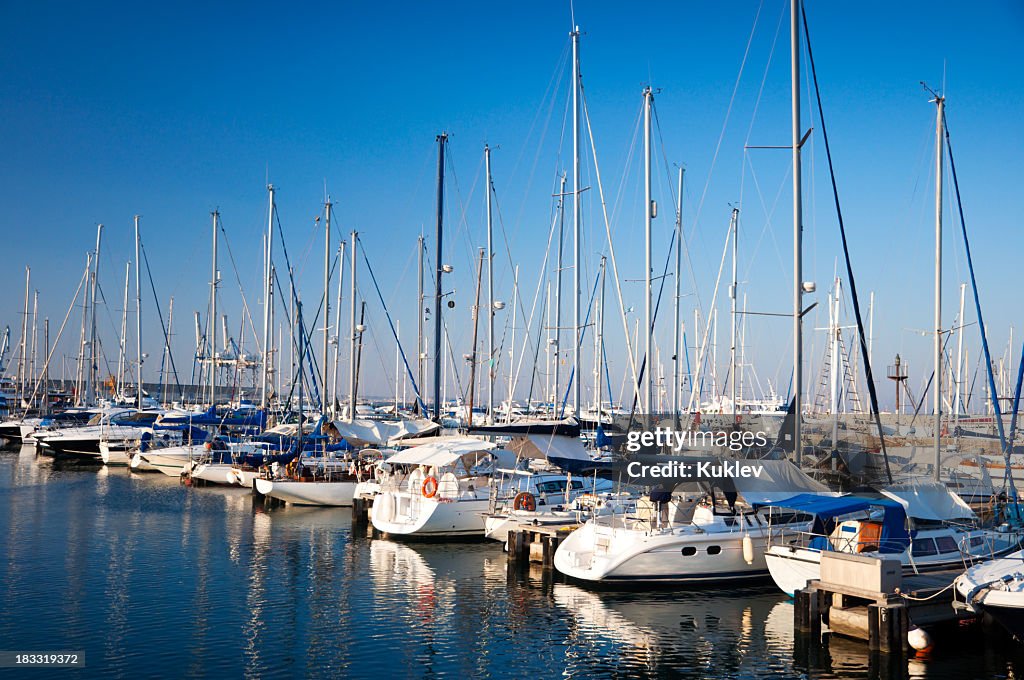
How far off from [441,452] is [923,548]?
1657 cm

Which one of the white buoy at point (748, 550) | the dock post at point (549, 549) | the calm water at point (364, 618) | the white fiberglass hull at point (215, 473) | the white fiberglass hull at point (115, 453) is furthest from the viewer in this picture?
the white fiberglass hull at point (115, 453)

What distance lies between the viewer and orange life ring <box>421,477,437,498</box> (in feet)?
101

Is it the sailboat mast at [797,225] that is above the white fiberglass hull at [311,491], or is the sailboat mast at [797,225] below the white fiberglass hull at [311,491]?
above

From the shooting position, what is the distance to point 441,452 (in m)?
32.1

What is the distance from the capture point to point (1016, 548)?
23859 mm

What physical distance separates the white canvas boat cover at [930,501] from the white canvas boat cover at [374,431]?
23.7 m

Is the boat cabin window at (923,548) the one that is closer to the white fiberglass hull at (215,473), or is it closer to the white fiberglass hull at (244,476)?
the white fiberglass hull at (244,476)

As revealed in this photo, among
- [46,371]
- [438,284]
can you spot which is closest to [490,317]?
[438,284]

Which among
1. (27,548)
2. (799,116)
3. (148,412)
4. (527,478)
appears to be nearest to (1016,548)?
(799,116)

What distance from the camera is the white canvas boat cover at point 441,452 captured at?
31.3m

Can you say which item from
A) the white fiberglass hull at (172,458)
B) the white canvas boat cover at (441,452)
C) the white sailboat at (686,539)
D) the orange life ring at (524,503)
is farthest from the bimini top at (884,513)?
the white fiberglass hull at (172,458)

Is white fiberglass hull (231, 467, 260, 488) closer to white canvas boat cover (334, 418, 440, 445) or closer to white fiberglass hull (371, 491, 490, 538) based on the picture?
white canvas boat cover (334, 418, 440, 445)

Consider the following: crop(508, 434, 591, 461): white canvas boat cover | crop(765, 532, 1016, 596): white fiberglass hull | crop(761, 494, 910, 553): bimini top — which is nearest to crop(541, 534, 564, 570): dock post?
crop(765, 532, 1016, 596): white fiberglass hull

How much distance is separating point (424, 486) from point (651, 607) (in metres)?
11.4
